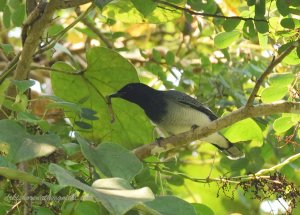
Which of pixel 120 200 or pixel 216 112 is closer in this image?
pixel 120 200

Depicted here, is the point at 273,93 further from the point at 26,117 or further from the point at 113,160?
the point at 26,117

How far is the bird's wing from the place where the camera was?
12.0ft

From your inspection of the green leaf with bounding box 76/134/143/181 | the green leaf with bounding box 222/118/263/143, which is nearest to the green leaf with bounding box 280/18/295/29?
the green leaf with bounding box 222/118/263/143

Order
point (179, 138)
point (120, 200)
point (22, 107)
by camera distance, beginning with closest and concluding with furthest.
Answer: point (120, 200) < point (22, 107) < point (179, 138)

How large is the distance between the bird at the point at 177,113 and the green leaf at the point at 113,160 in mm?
1706

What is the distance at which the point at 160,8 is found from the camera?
2883 mm

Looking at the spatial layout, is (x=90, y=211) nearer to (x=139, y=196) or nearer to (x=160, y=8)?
(x=139, y=196)

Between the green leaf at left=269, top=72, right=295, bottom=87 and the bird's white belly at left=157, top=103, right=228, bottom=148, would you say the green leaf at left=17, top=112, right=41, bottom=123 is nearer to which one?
the green leaf at left=269, top=72, right=295, bottom=87

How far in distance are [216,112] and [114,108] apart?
0.91 m

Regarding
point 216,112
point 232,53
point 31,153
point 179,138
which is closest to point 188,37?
point 232,53

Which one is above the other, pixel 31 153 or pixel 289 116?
pixel 31 153

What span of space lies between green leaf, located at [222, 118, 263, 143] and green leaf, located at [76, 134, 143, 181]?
1.06 m

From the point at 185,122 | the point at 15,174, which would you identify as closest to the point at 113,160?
the point at 15,174

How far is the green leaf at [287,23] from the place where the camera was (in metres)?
2.36
